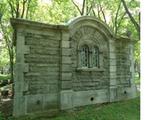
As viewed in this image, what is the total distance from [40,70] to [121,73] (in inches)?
232

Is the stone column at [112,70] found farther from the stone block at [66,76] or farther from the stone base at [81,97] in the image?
the stone block at [66,76]

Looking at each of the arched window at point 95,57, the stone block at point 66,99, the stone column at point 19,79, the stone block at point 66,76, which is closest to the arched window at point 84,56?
the arched window at point 95,57

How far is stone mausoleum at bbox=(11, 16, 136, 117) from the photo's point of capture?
360 inches

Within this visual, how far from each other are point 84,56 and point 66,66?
4.89 feet

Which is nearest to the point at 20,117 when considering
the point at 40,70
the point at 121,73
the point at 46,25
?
the point at 40,70

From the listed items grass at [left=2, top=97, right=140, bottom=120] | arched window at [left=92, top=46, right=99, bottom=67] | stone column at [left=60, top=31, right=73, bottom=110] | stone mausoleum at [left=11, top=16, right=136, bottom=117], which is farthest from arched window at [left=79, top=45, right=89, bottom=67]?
grass at [left=2, top=97, right=140, bottom=120]

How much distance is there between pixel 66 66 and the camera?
412 inches

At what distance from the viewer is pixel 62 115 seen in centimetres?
944

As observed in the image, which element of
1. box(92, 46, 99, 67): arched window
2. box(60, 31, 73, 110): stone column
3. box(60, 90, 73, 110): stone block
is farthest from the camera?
box(92, 46, 99, 67): arched window

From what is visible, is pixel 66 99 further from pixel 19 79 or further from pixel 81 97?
pixel 19 79

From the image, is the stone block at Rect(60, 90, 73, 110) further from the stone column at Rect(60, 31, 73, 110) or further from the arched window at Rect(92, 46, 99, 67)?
the arched window at Rect(92, 46, 99, 67)

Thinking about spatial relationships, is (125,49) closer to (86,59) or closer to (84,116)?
(86,59)

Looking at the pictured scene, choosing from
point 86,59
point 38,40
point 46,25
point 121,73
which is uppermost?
point 46,25

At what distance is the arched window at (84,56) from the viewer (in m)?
11.3
